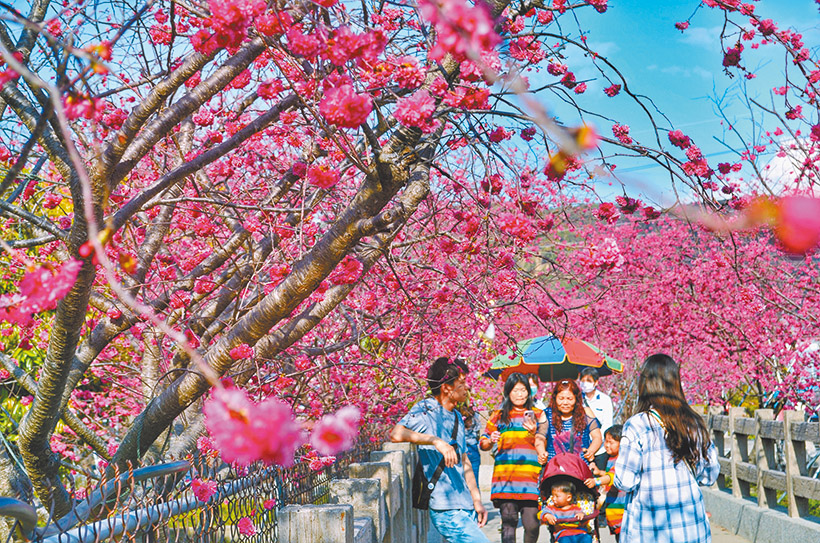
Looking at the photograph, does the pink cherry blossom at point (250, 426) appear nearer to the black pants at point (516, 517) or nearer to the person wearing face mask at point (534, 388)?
the black pants at point (516, 517)

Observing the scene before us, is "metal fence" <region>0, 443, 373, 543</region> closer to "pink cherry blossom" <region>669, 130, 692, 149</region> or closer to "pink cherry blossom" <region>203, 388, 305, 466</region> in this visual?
"pink cherry blossom" <region>203, 388, 305, 466</region>

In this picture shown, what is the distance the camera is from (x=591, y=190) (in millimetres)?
4305

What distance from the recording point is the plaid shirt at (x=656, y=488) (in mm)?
4074

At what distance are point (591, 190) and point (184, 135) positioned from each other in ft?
12.5

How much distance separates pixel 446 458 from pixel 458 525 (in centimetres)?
54

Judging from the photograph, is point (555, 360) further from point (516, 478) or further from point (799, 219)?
point (799, 219)

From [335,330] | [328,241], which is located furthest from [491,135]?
[335,330]

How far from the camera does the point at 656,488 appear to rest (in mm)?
4117

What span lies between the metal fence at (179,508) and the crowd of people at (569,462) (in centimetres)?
108

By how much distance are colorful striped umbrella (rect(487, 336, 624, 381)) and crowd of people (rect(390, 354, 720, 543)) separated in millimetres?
3432

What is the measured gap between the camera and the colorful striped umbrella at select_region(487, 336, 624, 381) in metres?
11.5

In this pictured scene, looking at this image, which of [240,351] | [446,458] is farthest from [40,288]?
[446,458]

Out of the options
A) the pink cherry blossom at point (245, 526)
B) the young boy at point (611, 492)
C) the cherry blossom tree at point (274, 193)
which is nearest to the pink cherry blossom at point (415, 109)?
the cherry blossom tree at point (274, 193)

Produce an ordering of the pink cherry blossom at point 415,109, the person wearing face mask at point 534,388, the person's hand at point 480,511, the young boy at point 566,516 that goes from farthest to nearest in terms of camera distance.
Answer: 1. the person wearing face mask at point 534,388
2. the young boy at point 566,516
3. the person's hand at point 480,511
4. the pink cherry blossom at point 415,109
